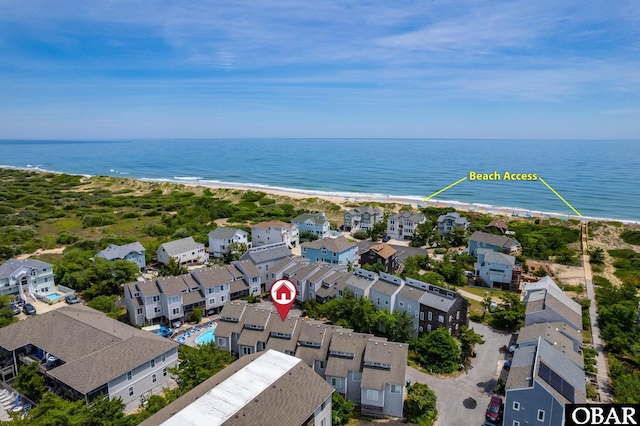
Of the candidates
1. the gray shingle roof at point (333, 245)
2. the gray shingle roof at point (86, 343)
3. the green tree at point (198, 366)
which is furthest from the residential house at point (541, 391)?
the gray shingle roof at point (333, 245)

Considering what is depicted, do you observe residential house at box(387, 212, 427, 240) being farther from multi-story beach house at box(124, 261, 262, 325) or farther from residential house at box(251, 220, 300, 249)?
multi-story beach house at box(124, 261, 262, 325)

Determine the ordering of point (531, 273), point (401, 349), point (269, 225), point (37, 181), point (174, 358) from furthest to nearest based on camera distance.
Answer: point (37, 181)
point (269, 225)
point (531, 273)
point (174, 358)
point (401, 349)

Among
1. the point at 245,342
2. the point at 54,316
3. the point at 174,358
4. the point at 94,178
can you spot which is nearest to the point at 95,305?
the point at 54,316

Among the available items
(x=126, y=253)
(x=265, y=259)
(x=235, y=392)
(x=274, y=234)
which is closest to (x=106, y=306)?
(x=126, y=253)

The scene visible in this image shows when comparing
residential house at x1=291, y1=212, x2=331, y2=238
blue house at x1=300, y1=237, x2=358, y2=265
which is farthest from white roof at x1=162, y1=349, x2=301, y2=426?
residential house at x1=291, y1=212, x2=331, y2=238

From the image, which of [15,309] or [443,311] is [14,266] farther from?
[443,311]

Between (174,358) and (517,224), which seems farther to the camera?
(517,224)

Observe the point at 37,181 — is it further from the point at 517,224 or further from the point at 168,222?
the point at 517,224
